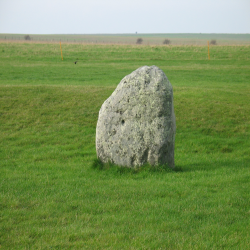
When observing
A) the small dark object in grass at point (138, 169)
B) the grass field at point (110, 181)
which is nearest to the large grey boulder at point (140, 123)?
the small dark object in grass at point (138, 169)

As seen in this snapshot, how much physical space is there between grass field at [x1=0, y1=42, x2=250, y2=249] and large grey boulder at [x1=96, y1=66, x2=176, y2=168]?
50cm

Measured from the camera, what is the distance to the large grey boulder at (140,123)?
1009 cm

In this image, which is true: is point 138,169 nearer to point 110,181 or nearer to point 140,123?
point 110,181

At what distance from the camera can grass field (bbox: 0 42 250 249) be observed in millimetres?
6336

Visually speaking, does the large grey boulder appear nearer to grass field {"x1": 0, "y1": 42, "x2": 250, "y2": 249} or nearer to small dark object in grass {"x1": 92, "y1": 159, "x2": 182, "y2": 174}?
small dark object in grass {"x1": 92, "y1": 159, "x2": 182, "y2": 174}

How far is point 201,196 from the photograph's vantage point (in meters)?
8.18

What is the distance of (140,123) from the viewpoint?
10219 millimetres

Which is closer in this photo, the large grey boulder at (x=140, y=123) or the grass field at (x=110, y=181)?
the grass field at (x=110, y=181)

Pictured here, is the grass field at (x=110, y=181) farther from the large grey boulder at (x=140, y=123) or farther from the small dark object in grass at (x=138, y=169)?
the large grey boulder at (x=140, y=123)

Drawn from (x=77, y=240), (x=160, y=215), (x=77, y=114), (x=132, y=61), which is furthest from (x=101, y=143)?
(x=132, y=61)

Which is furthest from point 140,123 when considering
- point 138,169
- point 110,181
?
point 110,181

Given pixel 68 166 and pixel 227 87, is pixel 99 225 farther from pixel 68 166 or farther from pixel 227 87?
pixel 227 87

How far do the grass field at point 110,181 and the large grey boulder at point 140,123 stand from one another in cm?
50

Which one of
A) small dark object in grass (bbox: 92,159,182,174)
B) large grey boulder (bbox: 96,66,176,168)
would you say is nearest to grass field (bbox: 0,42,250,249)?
small dark object in grass (bbox: 92,159,182,174)
